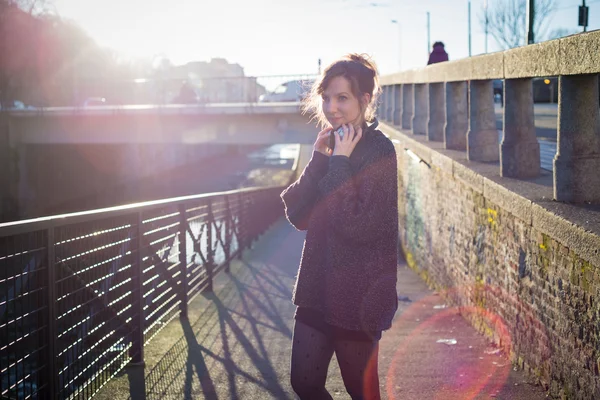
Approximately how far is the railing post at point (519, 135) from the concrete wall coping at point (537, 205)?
0.14 metres

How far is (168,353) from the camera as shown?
6.82 metres

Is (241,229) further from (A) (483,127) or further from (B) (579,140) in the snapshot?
(B) (579,140)

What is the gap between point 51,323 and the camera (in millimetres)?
4785

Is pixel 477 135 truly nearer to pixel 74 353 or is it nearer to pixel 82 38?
pixel 74 353

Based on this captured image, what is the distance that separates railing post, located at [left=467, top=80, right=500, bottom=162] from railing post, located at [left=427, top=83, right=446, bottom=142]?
350 centimetres

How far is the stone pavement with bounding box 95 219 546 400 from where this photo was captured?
560 cm

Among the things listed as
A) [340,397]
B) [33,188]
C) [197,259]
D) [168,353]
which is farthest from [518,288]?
[33,188]

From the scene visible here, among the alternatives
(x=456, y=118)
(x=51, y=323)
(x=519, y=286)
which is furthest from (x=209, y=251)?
(x=51, y=323)

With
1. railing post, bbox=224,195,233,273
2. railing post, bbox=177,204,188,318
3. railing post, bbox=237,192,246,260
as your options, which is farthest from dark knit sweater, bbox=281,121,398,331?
railing post, bbox=237,192,246,260

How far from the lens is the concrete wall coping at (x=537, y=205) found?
182 inches

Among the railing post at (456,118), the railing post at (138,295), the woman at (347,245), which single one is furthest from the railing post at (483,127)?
the woman at (347,245)

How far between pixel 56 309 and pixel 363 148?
2.25 m

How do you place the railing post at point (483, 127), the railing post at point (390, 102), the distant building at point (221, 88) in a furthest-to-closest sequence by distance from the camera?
the distant building at point (221, 88) → the railing post at point (390, 102) → the railing post at point (483, 127)

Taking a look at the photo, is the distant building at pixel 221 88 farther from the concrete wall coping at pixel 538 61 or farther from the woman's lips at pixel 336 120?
the woman's lips at pixel 336 120
